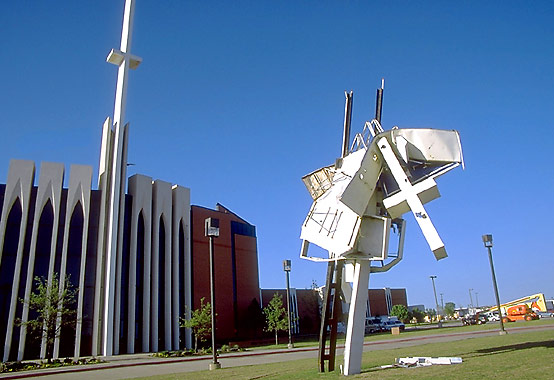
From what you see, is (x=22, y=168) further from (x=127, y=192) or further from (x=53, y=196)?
(x=127, y=192)

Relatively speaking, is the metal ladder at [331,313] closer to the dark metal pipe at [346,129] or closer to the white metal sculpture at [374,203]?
the white metal sculpture at [374,203]

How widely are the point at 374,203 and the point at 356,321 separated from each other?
3.27m

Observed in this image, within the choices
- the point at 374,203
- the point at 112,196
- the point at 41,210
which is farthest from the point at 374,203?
the point at 41,210

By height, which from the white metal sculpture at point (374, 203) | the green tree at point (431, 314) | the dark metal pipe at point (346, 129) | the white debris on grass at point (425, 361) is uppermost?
the dark metal pipe at point (346, 129)

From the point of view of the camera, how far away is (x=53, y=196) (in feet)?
111

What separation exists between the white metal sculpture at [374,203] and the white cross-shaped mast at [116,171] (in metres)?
24.1

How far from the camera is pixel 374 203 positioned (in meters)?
12.9

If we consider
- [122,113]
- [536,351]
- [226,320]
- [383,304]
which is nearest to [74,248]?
[122,113]

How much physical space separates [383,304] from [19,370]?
6108 cm

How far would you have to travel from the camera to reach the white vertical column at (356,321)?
11.8 metres

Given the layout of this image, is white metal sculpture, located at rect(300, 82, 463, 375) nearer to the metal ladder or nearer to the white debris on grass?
the metal ladder

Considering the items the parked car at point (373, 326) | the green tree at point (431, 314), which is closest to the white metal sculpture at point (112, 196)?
the parked car at point (373, 326)

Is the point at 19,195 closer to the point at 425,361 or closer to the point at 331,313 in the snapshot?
the point at 331,313

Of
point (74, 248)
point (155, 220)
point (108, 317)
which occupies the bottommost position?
point (108, 317)
